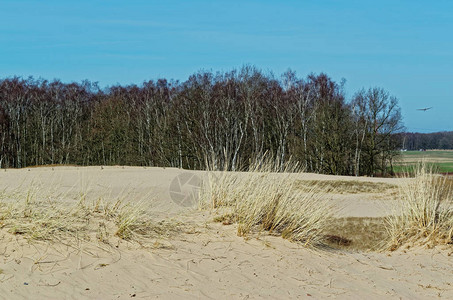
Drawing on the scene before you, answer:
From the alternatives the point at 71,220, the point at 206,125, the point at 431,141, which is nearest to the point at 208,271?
the point at 71,220

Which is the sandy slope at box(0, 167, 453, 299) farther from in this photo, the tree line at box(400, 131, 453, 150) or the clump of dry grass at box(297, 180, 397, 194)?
the tree line at box(400, 131, 453, 150)

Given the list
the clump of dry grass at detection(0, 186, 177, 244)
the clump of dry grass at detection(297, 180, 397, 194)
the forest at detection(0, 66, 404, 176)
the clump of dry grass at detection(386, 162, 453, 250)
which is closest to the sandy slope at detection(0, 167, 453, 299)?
the clump of dry grass at detection(0, 186, 177, 244)

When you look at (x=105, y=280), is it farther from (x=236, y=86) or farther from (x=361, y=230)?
(x=236, y=86)

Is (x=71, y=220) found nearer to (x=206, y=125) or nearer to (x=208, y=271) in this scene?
(x=208, y=271)

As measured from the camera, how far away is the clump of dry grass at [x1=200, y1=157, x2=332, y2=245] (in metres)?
6.84

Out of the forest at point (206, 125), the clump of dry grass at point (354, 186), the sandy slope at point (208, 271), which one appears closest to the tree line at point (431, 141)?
the forest at point (206, 125)

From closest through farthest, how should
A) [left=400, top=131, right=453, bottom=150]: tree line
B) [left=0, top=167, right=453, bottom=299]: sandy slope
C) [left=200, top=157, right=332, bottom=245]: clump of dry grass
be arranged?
[left=0, top=167, right=453, bottom=299]: sandy slope < [left=200, top=157, right=332, bottom=245]: clump of dry grass < [left=400, top=131, right=453, bottom=150]: tree line

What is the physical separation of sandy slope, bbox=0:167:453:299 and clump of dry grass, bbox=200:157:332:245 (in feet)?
0.88

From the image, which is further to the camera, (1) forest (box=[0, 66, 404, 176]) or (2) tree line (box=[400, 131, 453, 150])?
(2) tree line (box=[400, 131, 453, 150])

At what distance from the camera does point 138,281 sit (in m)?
4.80

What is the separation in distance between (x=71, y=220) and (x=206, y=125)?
1126 inches

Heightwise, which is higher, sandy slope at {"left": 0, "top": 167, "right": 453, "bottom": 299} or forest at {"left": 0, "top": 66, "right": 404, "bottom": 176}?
forest at {"left": 0, "top": 66, "right": 404, "bottom": 176}

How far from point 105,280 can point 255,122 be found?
31.3 metres

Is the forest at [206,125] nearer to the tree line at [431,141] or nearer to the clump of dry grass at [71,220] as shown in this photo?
the clump of dry grass at [71,220]
